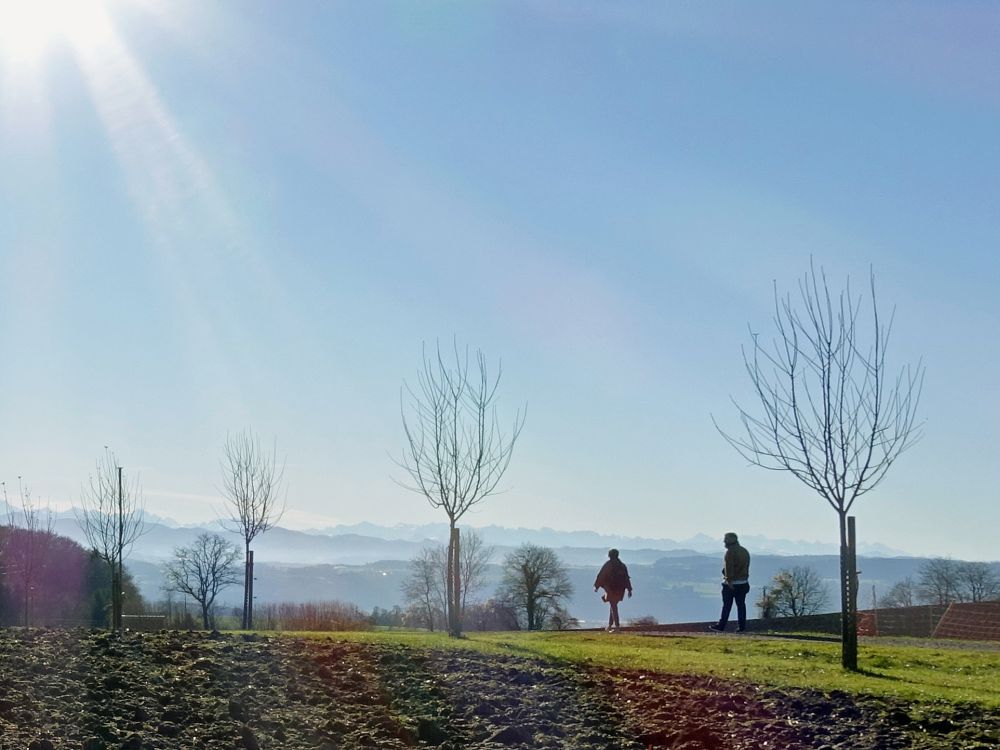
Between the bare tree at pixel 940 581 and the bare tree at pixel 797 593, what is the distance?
11.8 m

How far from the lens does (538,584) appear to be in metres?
73.0

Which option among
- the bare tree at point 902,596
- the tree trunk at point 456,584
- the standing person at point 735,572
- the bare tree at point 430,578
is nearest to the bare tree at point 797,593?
the bare tree at point 902,596

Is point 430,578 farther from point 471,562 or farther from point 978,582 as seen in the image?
point 978,582

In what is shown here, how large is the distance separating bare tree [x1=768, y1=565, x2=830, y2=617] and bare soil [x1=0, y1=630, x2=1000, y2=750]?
66164mm

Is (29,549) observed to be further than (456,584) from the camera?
Yes

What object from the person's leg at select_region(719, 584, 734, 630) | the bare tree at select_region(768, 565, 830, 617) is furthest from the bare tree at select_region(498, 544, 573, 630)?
the person's leg at select_region(719, 584, 734, 630)

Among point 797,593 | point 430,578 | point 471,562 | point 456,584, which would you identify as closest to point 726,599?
point 456,584

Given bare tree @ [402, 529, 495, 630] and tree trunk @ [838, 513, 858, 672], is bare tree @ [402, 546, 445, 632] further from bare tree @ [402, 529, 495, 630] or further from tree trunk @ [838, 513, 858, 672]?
tree trunk @ [838, 513, 858, 672]

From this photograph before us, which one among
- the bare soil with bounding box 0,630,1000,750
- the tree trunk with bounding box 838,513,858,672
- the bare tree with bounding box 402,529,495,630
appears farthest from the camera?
the bare tree with bounding box 402,529,495,630

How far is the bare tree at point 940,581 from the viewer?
11406cm

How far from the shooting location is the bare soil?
862 cm

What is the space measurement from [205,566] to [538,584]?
26493mm

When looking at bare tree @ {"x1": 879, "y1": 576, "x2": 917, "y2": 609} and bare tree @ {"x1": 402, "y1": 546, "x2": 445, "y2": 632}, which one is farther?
bare tree @ {"x1": 879, "y1": 576, "x2": 917, "y2": 609}

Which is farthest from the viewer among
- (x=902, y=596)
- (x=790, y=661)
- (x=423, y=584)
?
(x=902, y=596)
